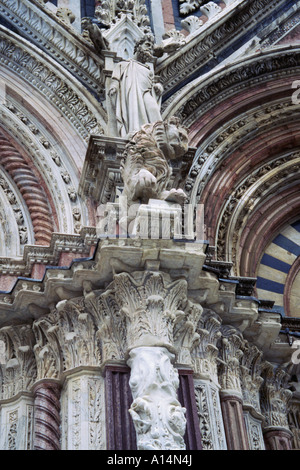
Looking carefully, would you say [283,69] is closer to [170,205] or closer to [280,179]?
[280,179]

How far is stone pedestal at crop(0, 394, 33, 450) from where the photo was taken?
809 centimetres

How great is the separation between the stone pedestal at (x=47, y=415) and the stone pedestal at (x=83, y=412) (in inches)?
2.8

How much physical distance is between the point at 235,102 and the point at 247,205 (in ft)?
4.73

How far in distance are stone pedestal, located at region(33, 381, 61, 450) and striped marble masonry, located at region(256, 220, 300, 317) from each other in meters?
3.42

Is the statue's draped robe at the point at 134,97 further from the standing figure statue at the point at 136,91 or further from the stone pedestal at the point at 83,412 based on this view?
the stone pedestal at the point at 83,412

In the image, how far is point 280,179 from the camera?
38.6 feet

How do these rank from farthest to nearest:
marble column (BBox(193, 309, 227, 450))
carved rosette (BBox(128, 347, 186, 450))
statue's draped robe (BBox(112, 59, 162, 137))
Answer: statue's draped robe (BBox(112, 59, 162, 137)) < marble column (BBox(193, 309, 227, 450)) < carved rosette (BBox(128, 347, 186, 450))

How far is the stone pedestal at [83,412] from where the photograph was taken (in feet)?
25.2

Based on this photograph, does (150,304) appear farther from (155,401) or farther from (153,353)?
(155,401)

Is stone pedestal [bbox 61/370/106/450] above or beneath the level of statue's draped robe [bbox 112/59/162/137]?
beneath

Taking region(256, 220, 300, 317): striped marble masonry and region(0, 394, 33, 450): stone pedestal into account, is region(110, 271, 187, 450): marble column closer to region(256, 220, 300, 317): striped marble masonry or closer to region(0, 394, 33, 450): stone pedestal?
region(0, 394, 33, 450): stone pedestal

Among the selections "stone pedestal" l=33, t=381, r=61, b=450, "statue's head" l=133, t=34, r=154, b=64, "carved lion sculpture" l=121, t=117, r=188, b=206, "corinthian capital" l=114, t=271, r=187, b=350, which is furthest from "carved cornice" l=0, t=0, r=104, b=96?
"stone pedestal" l=33, t=381, r=61, b=450

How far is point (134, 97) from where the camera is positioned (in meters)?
10.3

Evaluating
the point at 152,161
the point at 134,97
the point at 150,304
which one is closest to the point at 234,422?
the point at 150,304
